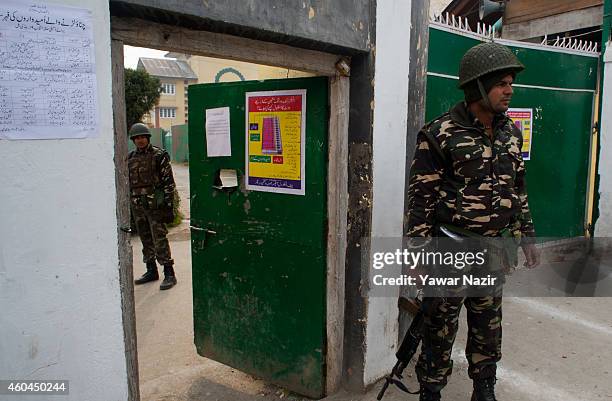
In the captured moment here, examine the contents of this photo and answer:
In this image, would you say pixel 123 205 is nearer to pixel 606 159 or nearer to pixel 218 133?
pixel 218 133

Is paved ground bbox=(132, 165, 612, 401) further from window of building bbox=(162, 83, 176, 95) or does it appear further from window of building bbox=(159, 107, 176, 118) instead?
window of building bbox=(162, 83, 176, 95)

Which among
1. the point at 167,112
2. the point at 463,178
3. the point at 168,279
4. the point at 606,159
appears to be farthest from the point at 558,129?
the point at 167,112

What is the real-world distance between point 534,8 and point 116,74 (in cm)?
626

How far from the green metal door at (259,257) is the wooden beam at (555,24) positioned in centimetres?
472

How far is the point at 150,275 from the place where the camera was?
17.9 ft

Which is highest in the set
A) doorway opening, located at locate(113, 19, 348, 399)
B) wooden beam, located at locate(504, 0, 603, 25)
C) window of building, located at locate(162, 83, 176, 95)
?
window of building, located at locate(162, 83, 176, 95)

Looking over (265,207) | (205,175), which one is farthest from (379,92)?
(205,175)

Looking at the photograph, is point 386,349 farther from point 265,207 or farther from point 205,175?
point 205,175

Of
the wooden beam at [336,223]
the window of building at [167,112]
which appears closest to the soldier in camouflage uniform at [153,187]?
the wooden beam at [336,223]

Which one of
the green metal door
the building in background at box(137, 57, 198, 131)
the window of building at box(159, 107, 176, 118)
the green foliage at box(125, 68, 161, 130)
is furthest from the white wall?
the window of building at box(159, 107, 176, 118)

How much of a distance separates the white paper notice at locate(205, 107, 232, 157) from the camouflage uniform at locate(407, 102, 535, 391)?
131 centimetres

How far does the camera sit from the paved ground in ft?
9.85

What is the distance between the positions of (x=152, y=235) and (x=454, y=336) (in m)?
3.73

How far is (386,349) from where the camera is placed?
313 cm
